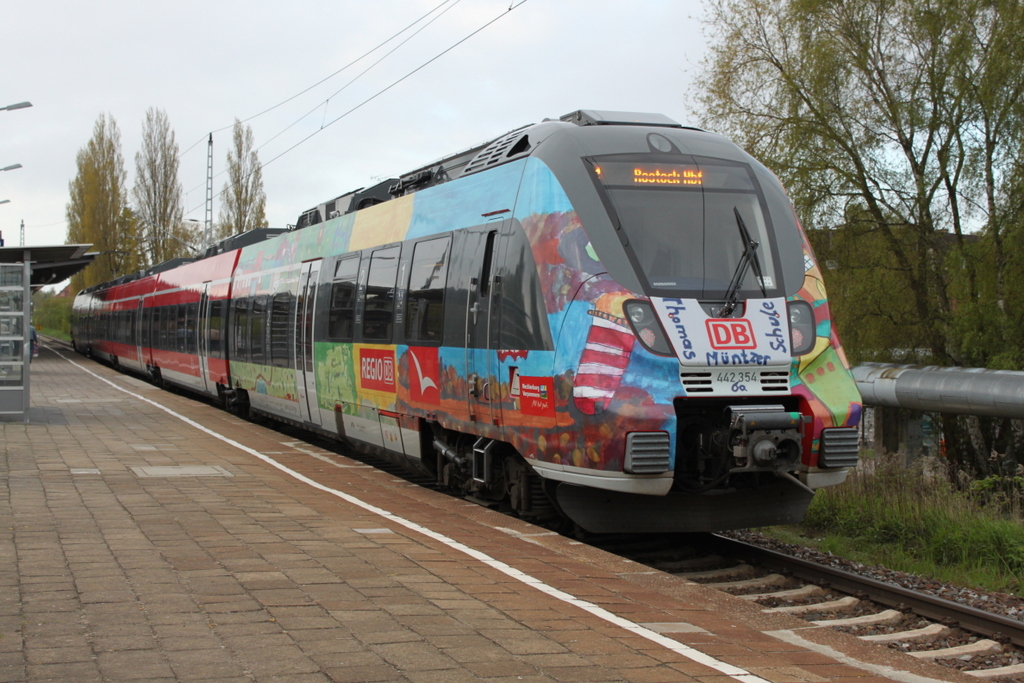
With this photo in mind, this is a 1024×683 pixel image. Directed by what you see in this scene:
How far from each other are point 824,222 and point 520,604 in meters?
15.8

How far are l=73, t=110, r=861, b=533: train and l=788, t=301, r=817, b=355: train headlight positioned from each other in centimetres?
1

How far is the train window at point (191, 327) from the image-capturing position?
77.0 feet

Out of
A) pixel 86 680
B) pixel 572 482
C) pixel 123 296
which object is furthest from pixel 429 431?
pixel 123 296

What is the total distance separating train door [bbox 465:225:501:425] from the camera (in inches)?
356

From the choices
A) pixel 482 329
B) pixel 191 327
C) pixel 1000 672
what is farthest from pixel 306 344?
pixel 1000 672

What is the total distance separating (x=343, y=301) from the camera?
43.4 ft

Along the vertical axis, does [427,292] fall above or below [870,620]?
above

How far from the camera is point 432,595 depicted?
6012mm

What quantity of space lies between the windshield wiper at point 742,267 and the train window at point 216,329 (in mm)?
14239

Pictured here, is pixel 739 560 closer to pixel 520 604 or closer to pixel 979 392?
pixel 520 604

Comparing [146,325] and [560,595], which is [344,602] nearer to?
[560,595]

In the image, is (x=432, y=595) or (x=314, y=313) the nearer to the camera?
(x=432, y=595)

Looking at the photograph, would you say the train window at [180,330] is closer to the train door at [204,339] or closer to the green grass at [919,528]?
the train door at [204,339]

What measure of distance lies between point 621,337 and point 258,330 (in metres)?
11.1
